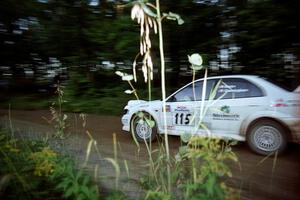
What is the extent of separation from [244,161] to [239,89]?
4.93 ft

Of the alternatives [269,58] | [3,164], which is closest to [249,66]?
[269,58]

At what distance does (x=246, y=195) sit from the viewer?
3879mm

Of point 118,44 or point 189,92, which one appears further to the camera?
point 118,44

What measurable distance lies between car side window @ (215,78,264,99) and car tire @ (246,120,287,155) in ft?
1.76

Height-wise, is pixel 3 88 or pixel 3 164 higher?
pixel 3 88

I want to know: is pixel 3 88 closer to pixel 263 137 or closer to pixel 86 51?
pixel 86 51

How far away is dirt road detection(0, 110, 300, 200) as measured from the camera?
4.09m

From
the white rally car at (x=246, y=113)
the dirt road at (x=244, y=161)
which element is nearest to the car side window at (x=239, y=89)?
the white rally car at (x=246, y=113)

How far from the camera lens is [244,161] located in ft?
17.9

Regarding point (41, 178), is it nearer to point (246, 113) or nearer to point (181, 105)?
point (181, 105)

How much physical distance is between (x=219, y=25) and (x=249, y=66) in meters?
1.27

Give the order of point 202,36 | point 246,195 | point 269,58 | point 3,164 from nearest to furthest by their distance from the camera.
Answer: point 3,164 → point 246,195 → point 202,36 → point 269,58

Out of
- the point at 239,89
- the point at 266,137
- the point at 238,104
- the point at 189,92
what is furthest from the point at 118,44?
the point at 266,137

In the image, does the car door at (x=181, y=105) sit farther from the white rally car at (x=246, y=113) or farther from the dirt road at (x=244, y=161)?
the dirt road at (x=244, y=161)
